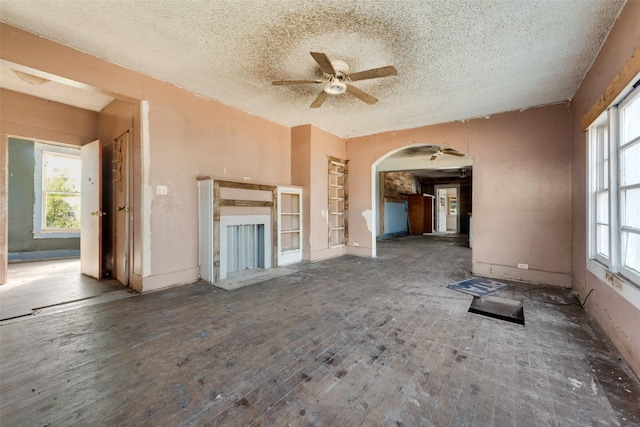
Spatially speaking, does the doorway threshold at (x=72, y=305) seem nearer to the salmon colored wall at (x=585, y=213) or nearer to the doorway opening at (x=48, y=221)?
the doorway opening at (x=48, y=221)

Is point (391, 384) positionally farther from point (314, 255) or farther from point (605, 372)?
point (314, 255)

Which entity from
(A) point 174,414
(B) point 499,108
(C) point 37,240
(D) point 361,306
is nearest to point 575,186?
(B) point 499,108

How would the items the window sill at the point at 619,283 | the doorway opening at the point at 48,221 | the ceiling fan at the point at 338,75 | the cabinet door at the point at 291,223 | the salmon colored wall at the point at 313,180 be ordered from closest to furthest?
1. the window sill at the point at 619,283
2. the ceiling fan at the point at 338,75
3. the doorway opening at the point at 48,221
4. the cabinet door at the point at 291,223
5. the salmon colored wall at the point at 313,180

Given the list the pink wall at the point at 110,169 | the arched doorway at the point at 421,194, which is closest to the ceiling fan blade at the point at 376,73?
the pink wall at the point at 110,169

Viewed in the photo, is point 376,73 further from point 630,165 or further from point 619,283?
point 619,283

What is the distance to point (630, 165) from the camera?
2109mm

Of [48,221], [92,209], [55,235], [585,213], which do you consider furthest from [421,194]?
[48,221]

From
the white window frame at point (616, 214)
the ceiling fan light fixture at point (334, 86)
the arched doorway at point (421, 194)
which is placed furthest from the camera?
the arched doorway at point (421, 194)

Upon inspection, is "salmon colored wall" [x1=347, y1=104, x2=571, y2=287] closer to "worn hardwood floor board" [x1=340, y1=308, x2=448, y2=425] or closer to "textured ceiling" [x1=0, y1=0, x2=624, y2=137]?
"textured ceiling" [x1=0, y1=0, x2=624, y2=137]

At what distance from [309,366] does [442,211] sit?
1535 centimetres

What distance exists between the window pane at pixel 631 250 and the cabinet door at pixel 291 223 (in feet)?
14.9

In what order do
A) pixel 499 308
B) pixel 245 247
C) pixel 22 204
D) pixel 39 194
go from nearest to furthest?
pixel 499 308 → pixel 245 247 → pixel 22 204 → pixel 39 194

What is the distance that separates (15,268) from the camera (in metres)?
4.83

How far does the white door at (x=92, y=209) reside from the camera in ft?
13.6
